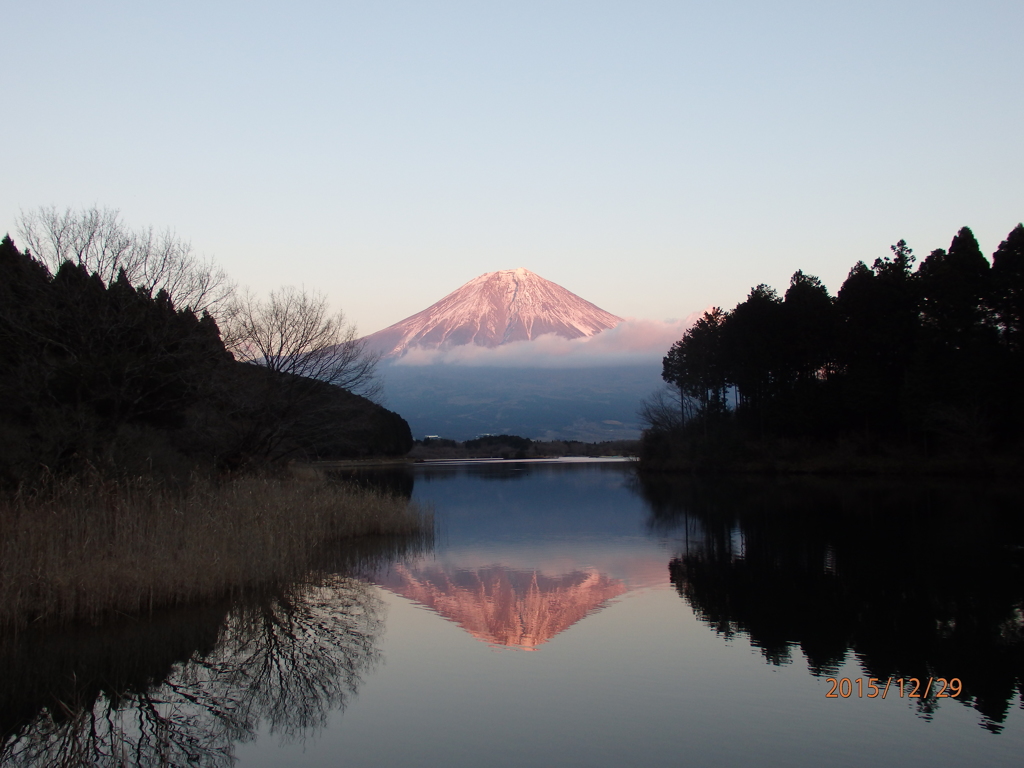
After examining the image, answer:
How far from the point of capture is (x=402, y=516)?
62.1 ft

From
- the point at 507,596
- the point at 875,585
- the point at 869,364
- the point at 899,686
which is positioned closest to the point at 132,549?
the point at 507,596

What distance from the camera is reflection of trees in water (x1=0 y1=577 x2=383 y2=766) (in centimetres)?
570

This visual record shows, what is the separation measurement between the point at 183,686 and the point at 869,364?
39544mm

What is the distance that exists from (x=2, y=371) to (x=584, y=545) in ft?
42.5

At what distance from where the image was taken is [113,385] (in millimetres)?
16547

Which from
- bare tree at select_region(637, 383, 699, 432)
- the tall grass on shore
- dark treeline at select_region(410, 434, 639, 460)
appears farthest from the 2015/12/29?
dark treeline at select_region(410, 434, 639, 460)

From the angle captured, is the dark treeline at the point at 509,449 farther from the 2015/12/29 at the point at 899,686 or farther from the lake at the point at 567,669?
the 2015/12/29 at the point at 899,686

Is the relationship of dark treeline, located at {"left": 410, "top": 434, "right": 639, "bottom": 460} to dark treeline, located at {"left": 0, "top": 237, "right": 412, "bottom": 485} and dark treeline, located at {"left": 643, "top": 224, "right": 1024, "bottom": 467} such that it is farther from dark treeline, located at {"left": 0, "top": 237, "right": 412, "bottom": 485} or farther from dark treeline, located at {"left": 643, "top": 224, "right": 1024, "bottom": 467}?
Result: dark treeline, located at {"left": 0, "top": 237, "right": 412, "bottom": 485}

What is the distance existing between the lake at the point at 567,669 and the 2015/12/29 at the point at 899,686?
0.03 meters

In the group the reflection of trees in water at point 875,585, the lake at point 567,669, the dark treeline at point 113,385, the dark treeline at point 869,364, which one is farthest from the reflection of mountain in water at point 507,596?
the dark treeline at point 869,364

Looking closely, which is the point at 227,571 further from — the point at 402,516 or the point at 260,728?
the point at 402,516

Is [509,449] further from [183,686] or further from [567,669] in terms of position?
[183,686]

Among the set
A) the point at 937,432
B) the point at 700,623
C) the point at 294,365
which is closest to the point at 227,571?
the point at 700,623

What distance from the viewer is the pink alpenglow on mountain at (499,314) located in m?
164
